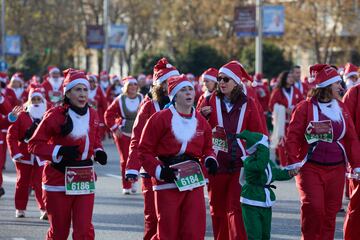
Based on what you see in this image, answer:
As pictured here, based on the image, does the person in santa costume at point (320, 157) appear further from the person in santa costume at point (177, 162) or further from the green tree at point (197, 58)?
the green tree at point (197, 58)

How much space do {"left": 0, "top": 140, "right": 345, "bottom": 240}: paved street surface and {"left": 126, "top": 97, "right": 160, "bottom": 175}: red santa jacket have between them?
6.60 feet

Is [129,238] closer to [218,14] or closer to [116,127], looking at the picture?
[116,127]

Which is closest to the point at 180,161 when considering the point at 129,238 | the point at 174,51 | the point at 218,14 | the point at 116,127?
the point at 129,238

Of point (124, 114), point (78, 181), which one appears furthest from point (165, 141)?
point (124, 114)

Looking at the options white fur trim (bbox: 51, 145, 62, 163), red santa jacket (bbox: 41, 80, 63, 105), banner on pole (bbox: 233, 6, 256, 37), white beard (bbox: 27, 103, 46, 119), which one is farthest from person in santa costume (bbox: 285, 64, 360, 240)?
banner on pole (bbox: 233, 6, 256, 37)

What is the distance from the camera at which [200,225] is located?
363 inches

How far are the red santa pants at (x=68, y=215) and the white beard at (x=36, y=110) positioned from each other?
4.30 meters

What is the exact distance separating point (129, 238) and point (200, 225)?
3.19 m

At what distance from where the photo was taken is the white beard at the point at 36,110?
45.8 ft

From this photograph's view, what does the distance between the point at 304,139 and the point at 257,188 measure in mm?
756

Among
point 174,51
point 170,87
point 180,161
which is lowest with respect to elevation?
point 174,51

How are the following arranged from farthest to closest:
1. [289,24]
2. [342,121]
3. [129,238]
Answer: [289,24] < [129,238] < [342,121]

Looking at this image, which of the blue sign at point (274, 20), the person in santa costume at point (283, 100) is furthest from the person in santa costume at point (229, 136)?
the blue sign at point (274, 20)

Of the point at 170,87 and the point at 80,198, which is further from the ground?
the point at 170,87
